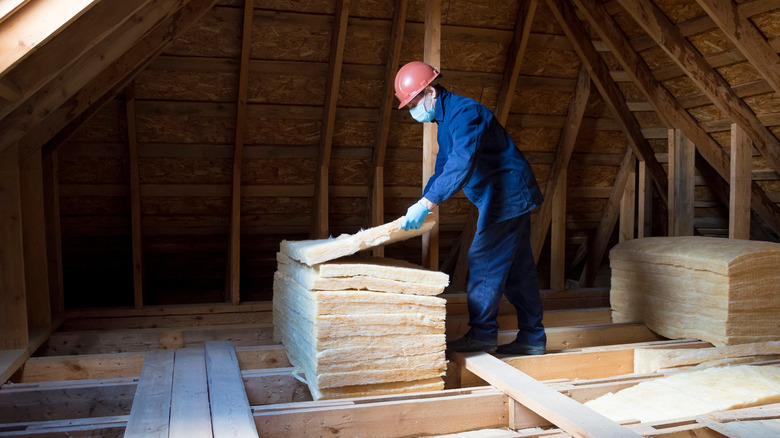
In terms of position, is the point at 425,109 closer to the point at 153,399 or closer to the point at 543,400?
the point at 543,400

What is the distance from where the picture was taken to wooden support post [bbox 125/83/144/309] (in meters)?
4.44

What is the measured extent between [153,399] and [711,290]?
105 inches

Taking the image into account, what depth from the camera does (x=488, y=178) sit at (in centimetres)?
306

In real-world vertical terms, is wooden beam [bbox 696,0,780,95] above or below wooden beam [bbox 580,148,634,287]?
above

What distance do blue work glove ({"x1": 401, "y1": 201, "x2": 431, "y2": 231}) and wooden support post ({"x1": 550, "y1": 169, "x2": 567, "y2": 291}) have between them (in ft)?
9.55

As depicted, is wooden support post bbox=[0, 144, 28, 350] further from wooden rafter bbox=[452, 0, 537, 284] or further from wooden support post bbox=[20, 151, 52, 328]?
wooden rafter bbox=[452, 0, 537, 284]

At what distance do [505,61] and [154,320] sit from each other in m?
3.15

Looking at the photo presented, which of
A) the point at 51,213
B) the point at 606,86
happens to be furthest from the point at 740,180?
the point at 51,213

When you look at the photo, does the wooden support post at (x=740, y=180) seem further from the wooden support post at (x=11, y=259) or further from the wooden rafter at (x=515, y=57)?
the wooden support post at (x=11, y=259)

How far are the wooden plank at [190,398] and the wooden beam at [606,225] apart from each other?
13.2ft

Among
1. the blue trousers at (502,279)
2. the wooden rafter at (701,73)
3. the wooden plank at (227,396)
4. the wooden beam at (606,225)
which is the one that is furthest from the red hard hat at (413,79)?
the wooden beam at (606,225)

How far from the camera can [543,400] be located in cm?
235

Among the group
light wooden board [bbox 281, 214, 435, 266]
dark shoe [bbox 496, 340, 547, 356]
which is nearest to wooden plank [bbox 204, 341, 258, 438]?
light wooden board [bbox 281, 214, 435, 266]

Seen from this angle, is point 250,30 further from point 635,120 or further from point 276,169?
point 635,120
